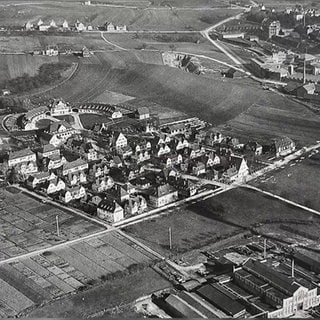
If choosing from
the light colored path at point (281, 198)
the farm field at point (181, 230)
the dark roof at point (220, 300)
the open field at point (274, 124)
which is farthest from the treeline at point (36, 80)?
the dark roof at point (220, 300)

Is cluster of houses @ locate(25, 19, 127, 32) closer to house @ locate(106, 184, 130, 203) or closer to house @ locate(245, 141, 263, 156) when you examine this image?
house @ locate(245, 141, 263, 156)

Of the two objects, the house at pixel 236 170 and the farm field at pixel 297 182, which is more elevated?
the house at pixel 236 170

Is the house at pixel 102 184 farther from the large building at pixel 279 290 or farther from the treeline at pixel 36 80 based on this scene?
the treeline at pixel 36 80

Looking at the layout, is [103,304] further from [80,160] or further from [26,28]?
[26,28]

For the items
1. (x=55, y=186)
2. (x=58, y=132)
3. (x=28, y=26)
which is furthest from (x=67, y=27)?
(x=55, y=186)

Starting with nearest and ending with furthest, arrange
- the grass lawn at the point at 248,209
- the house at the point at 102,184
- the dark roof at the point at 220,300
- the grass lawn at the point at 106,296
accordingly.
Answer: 1. the dark roof at the point at 220,300
2. the grass lawn at the point at 106,296
3. the grass lawn at the point at 248,209
4. the house at the point at 102,184

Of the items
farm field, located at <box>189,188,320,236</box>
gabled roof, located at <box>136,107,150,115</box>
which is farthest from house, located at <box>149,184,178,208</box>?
gabled roof, located at <box>136,107,150,115</box>
